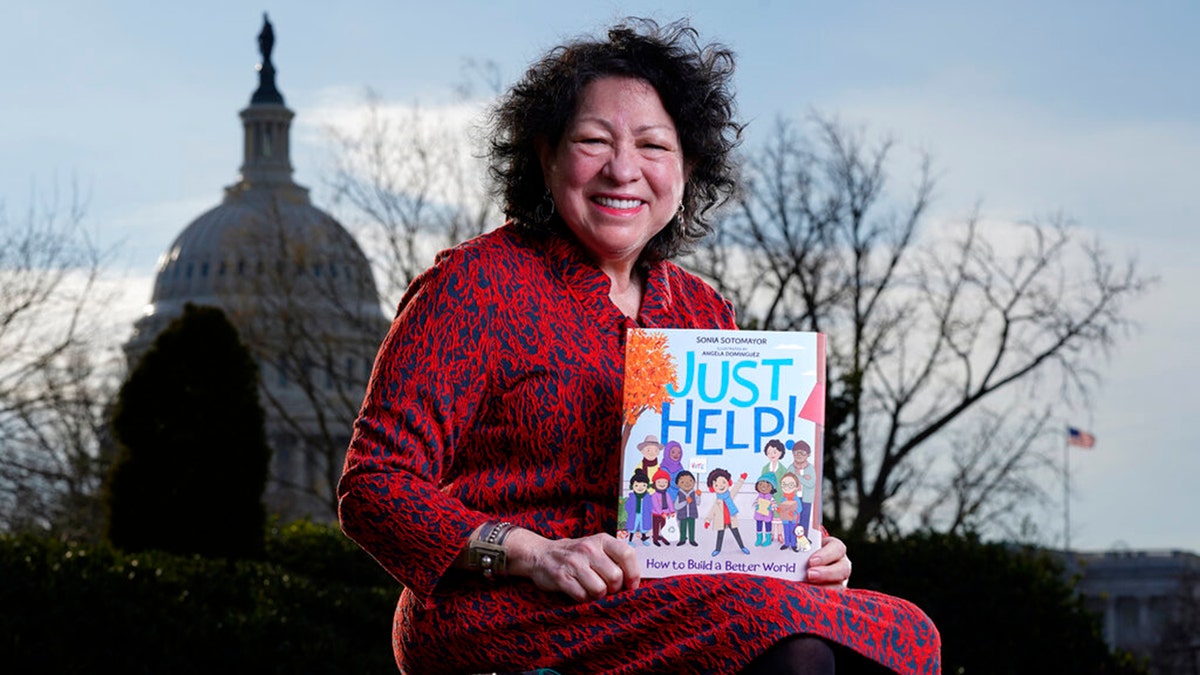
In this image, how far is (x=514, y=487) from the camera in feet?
10.4

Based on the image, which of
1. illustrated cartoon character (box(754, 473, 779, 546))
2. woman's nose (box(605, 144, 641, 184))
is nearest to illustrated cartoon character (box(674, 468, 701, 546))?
illustrated cartoon character (box(754, 473, 779, 546))

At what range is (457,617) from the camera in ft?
10.2

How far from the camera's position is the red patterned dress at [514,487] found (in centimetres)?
295

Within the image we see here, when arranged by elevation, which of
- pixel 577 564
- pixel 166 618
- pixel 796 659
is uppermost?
pixel 577 564

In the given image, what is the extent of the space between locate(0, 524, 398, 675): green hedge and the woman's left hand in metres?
5.47

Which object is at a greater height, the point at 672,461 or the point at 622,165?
the point at 622,165

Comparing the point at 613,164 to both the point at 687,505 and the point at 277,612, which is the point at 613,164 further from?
the point at 277,612

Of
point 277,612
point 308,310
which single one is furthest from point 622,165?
point 308,310

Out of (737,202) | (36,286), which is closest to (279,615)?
(737,202)

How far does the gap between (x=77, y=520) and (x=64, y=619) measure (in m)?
16.1

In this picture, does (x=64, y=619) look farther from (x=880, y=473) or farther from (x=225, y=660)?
(x=880, y=473)

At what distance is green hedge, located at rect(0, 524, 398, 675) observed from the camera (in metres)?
7.88

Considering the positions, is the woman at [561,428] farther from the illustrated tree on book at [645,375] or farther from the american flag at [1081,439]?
the american flag at [1081,439]

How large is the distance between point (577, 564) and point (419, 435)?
1.19ft
